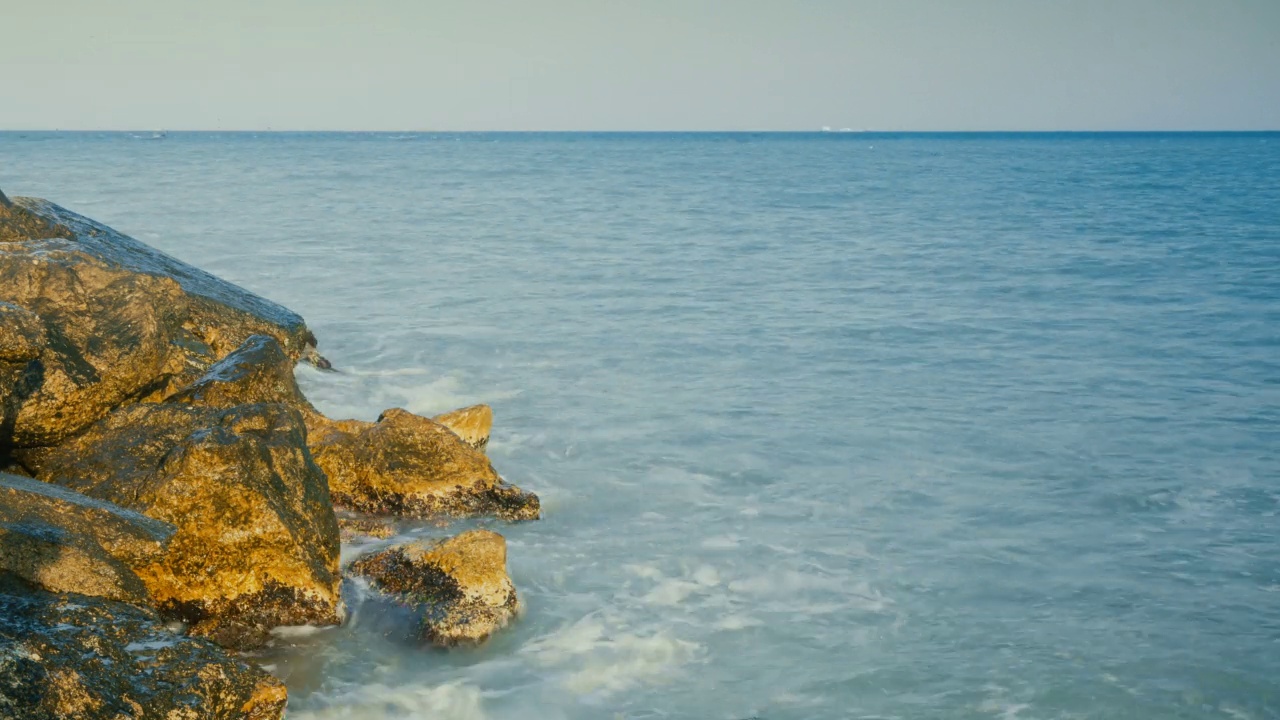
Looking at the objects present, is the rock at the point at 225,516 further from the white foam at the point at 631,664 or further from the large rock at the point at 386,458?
the white foam at the point at 631,664

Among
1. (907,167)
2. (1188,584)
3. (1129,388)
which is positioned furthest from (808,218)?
(907,167)

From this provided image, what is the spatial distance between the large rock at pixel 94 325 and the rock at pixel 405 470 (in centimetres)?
129

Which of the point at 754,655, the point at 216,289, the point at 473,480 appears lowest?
the point at 754,655

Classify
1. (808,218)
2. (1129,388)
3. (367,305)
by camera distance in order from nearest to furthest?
(1129,388), (367,305), (808,218)

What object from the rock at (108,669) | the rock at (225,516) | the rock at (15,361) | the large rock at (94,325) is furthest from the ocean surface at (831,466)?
the rock at (15,361)

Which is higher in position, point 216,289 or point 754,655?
point 216,289

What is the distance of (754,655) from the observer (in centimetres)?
702

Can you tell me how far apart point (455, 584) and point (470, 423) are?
3332mm

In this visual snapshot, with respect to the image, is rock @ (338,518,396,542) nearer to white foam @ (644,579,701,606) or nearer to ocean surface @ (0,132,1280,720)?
ocean surface @ (0,132,1280,720)

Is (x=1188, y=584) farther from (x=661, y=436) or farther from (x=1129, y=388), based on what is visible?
(x=1129, y=388)

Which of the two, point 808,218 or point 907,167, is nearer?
point 808,218

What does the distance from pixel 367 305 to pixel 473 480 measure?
1151cm

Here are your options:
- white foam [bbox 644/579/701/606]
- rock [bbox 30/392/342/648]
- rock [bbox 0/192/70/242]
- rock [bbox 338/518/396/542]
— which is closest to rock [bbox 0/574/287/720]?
rock [bbox 30/392/342/648]

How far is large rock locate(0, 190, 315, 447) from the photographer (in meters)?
7.02
